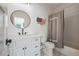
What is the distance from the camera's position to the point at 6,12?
164cm

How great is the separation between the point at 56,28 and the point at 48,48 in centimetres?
30

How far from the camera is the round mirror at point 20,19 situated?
5.49 feet

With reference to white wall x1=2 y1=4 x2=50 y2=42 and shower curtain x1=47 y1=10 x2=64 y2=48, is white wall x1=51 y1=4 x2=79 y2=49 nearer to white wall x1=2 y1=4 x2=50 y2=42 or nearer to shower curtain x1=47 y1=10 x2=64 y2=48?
shower curtain x1=47 y1=10 x2=64 y2=48

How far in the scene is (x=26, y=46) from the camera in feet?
5.56

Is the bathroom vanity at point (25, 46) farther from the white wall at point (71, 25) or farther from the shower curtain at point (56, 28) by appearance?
the white wall at point (71, 25)

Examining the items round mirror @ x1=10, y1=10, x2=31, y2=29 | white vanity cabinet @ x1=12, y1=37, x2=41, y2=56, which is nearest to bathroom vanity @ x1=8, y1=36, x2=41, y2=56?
white vanity cabinet @ x1=12, y1=37, x2=41, y2=56

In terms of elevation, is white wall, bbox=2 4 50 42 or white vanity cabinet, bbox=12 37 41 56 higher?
white wall, bbox=2 4 50 42

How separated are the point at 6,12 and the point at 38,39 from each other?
1.86 ft

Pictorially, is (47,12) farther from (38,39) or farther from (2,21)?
(2,21)

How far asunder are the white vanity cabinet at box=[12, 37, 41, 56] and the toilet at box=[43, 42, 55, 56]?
86 millimetres

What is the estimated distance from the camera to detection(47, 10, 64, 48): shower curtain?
169cm

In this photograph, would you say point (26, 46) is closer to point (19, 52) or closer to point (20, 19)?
point (19, 52)

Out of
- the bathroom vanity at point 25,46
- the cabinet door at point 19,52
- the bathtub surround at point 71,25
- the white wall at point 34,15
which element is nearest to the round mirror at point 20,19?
the white wall at point 34,15

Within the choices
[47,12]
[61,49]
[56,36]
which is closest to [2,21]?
[47,12]
